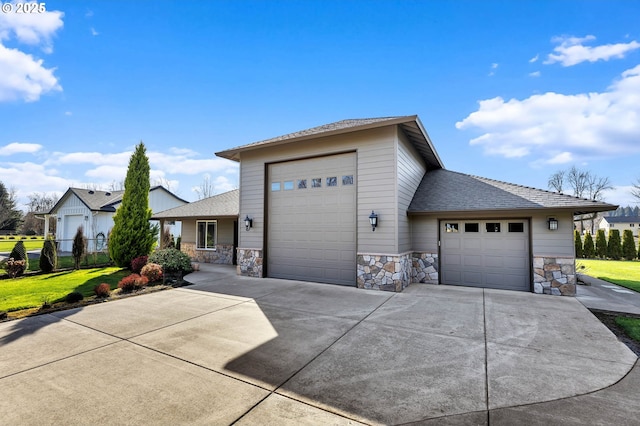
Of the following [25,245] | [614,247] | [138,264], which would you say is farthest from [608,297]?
[25,245]

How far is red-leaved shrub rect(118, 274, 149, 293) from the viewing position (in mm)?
7621

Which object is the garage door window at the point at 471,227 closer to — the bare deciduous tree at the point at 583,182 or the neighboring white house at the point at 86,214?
the neighboring white house at the point at 86,214

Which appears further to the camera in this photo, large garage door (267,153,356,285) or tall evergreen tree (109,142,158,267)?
tall evergreen tree (109,142,158,267)

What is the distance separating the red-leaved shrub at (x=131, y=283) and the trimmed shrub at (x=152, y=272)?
0.32 m

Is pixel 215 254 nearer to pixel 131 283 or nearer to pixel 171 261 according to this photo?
pixel 171 261

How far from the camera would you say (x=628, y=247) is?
17.8 metres

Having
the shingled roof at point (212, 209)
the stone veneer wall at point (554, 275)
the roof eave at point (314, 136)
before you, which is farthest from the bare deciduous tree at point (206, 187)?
the stone veneer wall at point (554, 275)

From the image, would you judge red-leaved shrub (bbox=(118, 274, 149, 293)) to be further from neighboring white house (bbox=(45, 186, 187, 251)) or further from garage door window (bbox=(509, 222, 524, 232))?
neighboring white house (bbox=(45, 186, 187, 251))

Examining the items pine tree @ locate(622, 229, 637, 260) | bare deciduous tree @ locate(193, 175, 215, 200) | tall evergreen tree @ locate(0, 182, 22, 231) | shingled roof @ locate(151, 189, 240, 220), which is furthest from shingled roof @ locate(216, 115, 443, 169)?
tall evergreen tree @ locate(0, 182, 22, 231)

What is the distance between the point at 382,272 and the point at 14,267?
12305 millimetres

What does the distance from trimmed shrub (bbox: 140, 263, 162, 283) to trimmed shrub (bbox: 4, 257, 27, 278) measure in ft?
16.3

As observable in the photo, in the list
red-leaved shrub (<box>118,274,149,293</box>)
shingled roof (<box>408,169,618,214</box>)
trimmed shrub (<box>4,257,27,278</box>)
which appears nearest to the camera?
shingled roof (<box>408,169,618,214</box>)

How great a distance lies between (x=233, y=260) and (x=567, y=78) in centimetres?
1515
